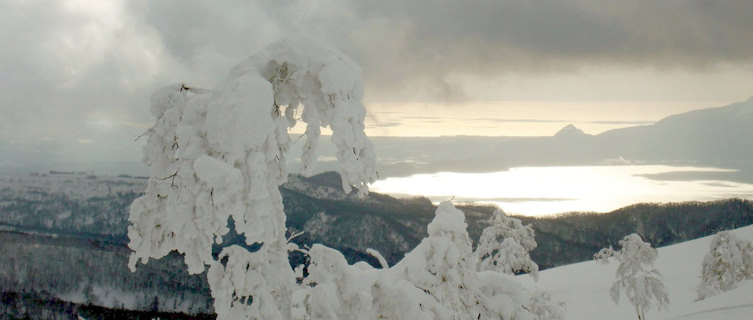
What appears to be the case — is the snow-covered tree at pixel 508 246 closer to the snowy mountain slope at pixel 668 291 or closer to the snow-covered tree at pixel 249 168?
the snowy mountain slope at pixel 668 291

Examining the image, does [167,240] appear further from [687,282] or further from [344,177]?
[687,282]

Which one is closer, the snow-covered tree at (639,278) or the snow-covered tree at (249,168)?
the snow-covered tree at (249,168)

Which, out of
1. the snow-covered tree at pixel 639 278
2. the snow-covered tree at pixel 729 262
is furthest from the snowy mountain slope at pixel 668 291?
the snow-covered tree at pixel 729 262

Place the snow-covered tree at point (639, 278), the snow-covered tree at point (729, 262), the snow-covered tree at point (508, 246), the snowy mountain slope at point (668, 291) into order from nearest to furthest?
the snowy mountain slope at point (668, 291), the snow-covered tree at point (508, 246), the snow-covered tree at point (639, 278), the snow-covered tree at point (729, 262)

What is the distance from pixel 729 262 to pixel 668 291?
1685 cm

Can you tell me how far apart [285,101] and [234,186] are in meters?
1.05

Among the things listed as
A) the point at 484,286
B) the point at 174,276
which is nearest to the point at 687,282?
the point at 484,286

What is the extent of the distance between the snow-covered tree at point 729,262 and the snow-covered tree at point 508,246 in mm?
19404

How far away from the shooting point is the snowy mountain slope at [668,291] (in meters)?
26.7

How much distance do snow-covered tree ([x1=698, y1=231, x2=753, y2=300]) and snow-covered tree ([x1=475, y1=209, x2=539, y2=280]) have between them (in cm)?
1940

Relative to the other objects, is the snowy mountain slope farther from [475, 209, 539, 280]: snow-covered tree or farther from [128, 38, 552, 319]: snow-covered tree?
[128, 38, 552, 319]: snow-covered tree

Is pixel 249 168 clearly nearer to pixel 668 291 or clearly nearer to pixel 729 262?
pixel 729 262

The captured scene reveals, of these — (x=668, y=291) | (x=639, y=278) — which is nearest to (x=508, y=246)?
(x=639, y=278)

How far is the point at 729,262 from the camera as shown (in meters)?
37.1
